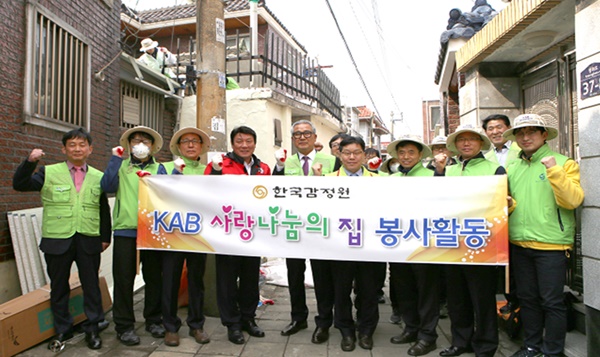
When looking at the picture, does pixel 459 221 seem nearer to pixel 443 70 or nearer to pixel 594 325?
pixel 594 325

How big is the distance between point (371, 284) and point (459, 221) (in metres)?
0.92

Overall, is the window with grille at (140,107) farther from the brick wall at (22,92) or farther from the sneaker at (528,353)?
the sneaker at (528,353)

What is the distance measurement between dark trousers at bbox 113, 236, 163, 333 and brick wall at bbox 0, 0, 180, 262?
5.33 feet

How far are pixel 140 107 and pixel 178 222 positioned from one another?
15.5 ft

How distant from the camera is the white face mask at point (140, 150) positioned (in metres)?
3.73

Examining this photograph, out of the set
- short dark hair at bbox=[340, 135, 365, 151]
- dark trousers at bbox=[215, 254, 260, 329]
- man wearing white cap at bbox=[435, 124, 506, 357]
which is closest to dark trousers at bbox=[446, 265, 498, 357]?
man wearing white cap at bbox=[435, 124, 506, 357]

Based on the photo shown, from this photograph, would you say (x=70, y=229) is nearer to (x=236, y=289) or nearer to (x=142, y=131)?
(x=142, y=131)

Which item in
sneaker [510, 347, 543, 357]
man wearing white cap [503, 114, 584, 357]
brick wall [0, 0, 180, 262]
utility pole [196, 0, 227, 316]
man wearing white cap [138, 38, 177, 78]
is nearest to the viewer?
man wearing white cap [503, 114, 584, 357]

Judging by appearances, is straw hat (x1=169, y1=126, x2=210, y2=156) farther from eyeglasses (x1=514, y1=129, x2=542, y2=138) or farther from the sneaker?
→ the sneaker

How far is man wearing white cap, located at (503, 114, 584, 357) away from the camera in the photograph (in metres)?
3.02

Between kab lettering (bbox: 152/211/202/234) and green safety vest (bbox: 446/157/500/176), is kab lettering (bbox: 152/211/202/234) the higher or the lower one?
the lower one

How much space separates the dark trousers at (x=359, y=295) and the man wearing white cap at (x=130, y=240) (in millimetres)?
1684

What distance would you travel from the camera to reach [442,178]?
10.9ft

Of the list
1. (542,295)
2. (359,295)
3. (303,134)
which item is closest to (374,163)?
(303,134)
